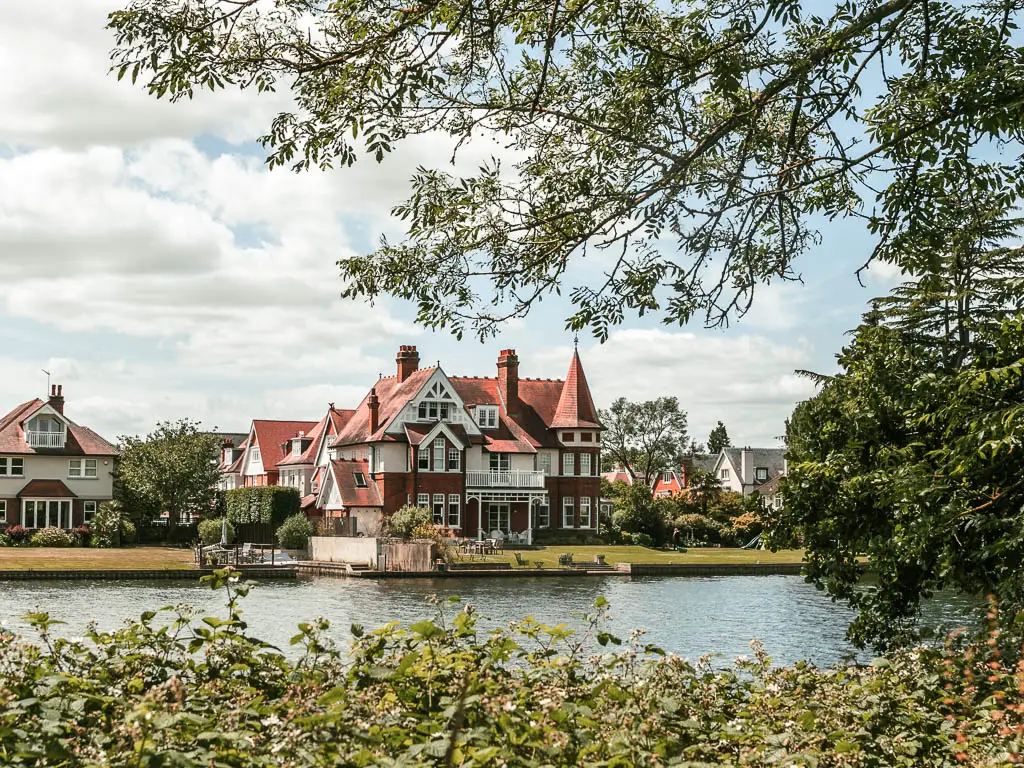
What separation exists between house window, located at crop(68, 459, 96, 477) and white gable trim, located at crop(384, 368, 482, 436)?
703 inches

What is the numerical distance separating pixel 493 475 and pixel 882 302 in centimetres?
3798

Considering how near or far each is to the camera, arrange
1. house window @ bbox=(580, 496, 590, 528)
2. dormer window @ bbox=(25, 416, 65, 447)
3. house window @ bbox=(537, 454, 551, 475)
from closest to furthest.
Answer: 1. dormer window @ bbox=(25, 416, 65, 447)
2. house window @ bbox=(580, 496, 590, 528)
3. house window @ bbox=(537, 454, 551, 475)

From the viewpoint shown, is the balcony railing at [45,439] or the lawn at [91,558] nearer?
the lawn at [91,558]

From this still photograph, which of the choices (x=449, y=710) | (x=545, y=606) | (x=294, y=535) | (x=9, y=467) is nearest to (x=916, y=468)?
(x=449, y=710)

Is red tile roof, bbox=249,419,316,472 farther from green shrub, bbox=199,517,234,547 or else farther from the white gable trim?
green shrub, bbox=199,517,234,547

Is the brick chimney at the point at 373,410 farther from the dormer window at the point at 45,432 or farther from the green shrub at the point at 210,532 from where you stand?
the dormer window at the point at 45,432

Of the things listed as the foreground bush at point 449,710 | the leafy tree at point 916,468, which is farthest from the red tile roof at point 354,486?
the foreground bush at point 449,710

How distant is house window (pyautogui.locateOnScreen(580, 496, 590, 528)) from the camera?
233ft

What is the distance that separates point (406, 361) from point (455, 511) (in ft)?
34.6

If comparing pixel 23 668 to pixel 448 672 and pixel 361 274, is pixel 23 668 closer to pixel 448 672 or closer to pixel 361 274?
pixel 448 672

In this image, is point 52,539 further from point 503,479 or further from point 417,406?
point 503,479

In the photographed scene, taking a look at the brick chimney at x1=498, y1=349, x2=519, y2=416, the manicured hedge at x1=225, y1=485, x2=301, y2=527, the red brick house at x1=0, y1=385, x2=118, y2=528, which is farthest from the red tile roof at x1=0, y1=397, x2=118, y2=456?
the brick chimney at x1=498, y1=349, x2=519, y2=416

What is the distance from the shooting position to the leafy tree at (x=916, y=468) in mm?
11805

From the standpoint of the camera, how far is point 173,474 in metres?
64.1
